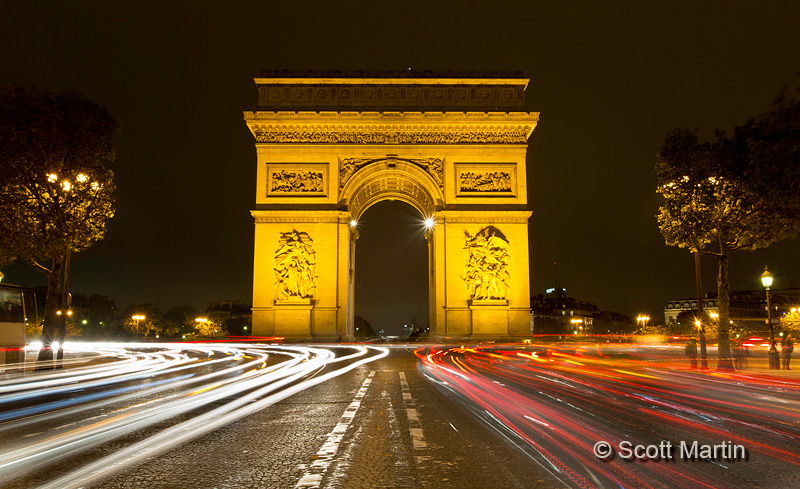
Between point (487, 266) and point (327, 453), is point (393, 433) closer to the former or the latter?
point (327, 453)

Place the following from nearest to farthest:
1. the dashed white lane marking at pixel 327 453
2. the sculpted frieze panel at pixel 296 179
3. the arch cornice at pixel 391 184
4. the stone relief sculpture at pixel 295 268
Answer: the dashed white lane marking at pixel 327 453 → the stone relief sculpture at pixel 295 268 → the sculpted frieze panel at pixel 296 179 → the arch cornice at pixel 391 184

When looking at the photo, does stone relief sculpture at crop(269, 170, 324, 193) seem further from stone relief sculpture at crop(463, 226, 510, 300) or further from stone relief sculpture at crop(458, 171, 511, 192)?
stone relief sculpture at crop(463, 226, 510, 300)

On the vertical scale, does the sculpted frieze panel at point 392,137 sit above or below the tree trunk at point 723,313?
above

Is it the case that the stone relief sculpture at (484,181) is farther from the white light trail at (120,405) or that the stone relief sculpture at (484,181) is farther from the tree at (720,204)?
the white light trail at (120,405)

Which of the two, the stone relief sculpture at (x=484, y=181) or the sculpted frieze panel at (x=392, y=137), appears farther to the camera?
the sculpted frieze panel at (x=392, y=137)

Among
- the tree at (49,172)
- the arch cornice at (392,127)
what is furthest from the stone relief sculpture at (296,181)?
the tree at (49,172)

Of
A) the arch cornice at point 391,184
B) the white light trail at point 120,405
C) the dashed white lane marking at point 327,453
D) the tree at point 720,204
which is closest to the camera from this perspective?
the dashed white lane marking at point 327,453
